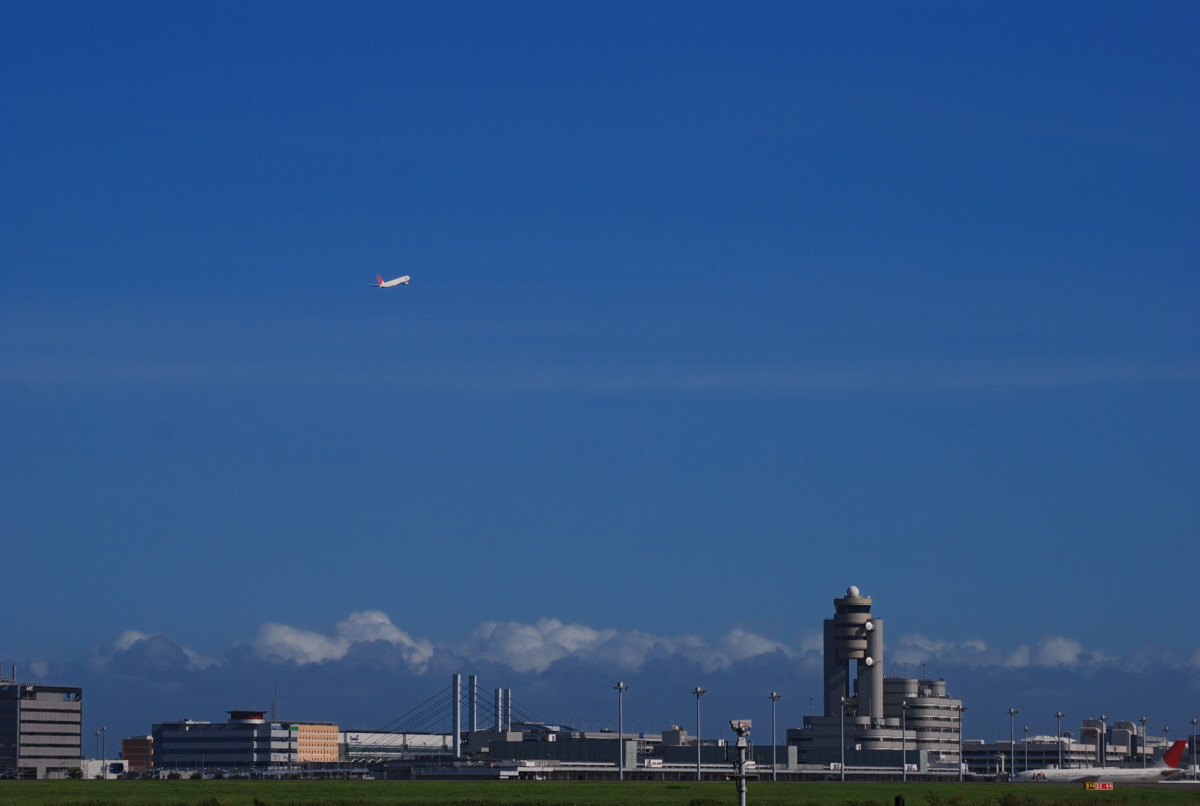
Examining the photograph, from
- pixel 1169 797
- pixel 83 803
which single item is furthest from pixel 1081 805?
pixel 83 803

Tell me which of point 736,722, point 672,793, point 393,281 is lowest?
point 672,793

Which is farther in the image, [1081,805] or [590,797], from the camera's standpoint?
[590,797]

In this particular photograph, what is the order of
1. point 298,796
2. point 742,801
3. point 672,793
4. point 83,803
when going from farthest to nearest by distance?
point 672,793, point 298,796, point 83,803, point 742,801

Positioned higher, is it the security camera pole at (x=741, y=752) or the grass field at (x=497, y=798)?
the security camera pole at (x=741, y=752)

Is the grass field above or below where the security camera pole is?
below

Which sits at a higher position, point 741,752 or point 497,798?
point 741,752

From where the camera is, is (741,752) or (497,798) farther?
(497,798)

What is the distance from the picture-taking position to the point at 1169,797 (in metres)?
159

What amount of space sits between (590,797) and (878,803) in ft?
96.7

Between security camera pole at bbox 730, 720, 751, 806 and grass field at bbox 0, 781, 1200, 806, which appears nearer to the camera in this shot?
security camera pole at bbox 730, 720, 751, 806

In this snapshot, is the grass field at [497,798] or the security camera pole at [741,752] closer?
the security camera pole at [741,752]

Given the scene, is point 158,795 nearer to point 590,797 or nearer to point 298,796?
point 298,796

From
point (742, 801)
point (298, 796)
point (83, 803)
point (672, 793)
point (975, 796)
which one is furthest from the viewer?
point (672, 793)

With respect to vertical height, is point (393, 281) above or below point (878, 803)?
above
